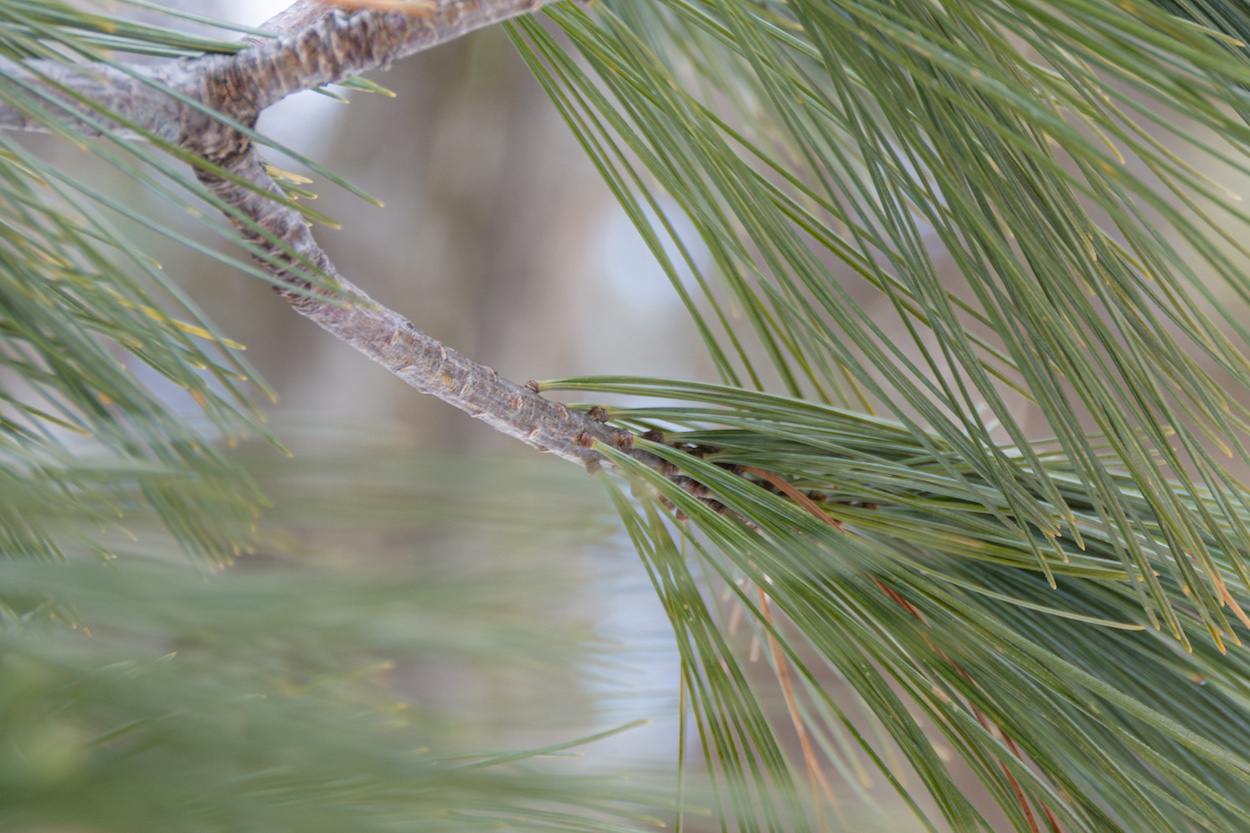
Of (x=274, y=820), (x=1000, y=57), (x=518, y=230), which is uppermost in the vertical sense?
(x=518, y=230)

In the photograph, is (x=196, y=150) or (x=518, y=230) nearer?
(x=196, y=150)

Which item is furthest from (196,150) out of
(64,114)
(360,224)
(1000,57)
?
(360,224)

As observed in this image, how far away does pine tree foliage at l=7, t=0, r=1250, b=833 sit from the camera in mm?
124

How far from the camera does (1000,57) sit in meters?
0.14

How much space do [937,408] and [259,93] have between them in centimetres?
12

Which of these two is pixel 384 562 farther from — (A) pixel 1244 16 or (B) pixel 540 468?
(A) pixel 1244 16

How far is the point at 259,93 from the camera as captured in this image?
0.45 ft

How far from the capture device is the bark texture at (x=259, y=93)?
0.12 meters

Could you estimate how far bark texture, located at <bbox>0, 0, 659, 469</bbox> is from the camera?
12cm

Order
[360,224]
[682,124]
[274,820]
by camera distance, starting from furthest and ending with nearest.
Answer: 1. [360,224]
2. [682,124]
3. [274,820]

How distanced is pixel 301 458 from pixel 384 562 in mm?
13

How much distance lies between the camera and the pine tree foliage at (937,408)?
0.41ft

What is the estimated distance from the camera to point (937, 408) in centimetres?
16

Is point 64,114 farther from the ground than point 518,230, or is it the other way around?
point 518,230
